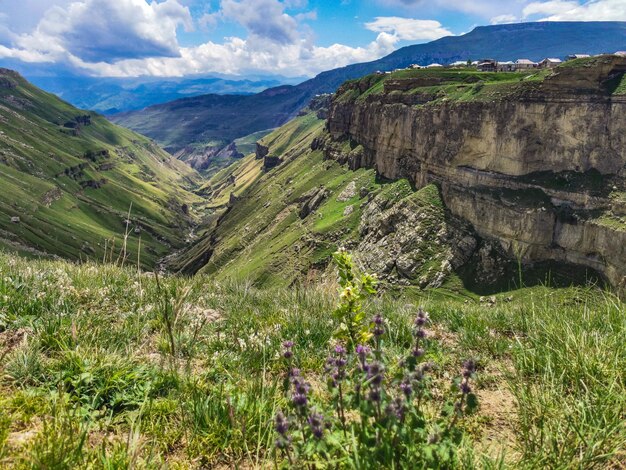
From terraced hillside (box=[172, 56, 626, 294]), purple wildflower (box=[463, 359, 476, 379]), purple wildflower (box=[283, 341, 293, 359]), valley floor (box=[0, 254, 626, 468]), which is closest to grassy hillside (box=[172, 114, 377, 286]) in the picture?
terraced hillside (box=[172, 56, 626, 294])

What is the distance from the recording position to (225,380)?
4574 millimetres

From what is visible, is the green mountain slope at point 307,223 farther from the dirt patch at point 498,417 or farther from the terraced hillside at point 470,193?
the dirt patch at point 498,417

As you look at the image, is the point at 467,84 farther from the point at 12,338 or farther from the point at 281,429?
the point at 281,429

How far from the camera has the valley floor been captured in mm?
3037

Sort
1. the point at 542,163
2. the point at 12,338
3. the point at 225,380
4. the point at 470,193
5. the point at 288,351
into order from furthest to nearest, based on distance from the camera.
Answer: the point at 470,193 → the point at 542,163 → the point at 12,338 → the point at 225,380 → the point at 288,351

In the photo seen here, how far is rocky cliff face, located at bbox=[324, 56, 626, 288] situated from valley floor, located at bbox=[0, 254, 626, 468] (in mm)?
65752

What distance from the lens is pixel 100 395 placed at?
4047 mm

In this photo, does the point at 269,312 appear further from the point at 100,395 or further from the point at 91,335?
the point at 100,395

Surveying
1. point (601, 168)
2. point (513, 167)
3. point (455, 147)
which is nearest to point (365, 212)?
point (455, 147)

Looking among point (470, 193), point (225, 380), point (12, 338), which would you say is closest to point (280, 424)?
point (225, 380)

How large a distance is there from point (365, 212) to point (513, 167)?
131 feet

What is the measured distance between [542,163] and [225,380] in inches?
3407

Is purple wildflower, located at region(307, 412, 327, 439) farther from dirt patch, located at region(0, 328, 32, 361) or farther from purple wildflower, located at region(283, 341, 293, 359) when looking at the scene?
dirt patch, located at region(0, 328, 32, 361)

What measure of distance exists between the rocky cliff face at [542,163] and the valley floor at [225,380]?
65752mm
